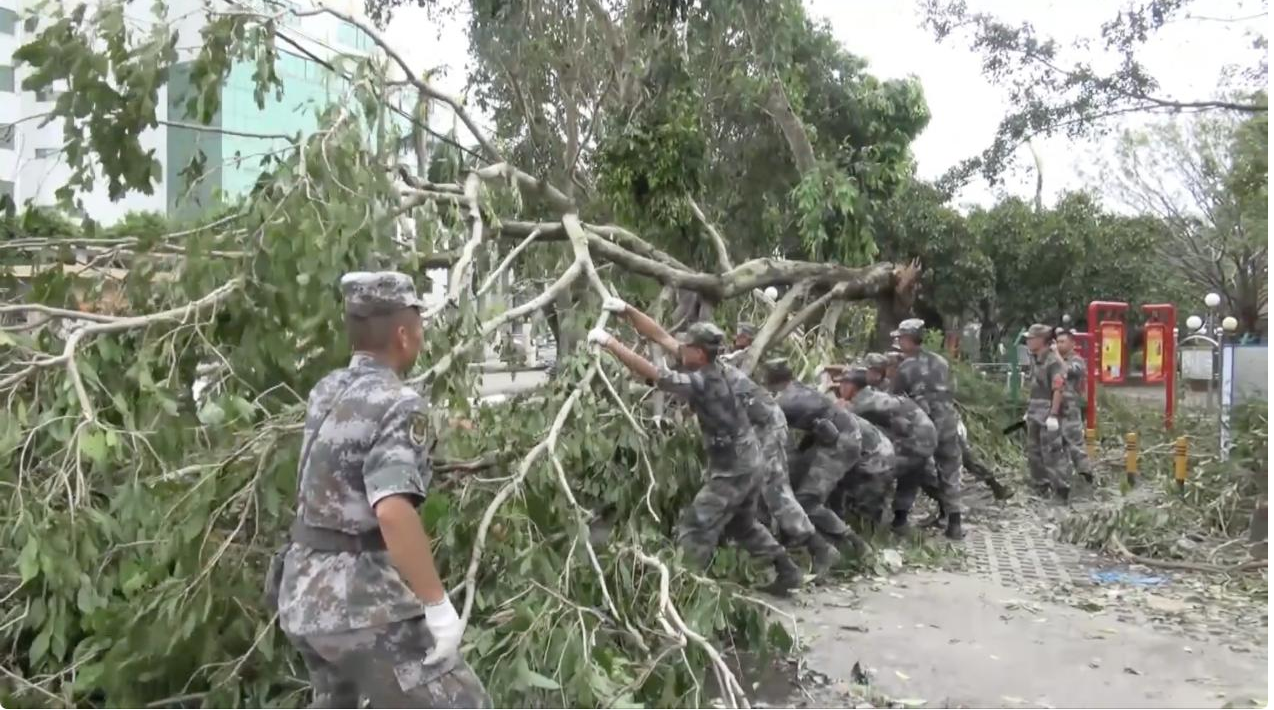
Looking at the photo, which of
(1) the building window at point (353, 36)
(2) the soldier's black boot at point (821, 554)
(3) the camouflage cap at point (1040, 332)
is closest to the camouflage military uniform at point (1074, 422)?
(3) the camouflage cap at point (1040, 332)

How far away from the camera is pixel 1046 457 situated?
8617 mm

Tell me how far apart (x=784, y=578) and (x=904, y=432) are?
1950mm

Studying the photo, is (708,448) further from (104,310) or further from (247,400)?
(104,310)

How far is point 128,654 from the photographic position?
3.15 m

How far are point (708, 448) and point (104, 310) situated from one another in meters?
2.69

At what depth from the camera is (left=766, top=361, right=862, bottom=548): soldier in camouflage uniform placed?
6.27 metres

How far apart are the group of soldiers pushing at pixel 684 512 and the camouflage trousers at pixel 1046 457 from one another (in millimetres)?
15

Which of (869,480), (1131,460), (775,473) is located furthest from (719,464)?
(1131,460)

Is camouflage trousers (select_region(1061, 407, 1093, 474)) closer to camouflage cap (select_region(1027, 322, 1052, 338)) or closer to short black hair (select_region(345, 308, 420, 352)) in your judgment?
camouflage cap (select_region(1027, 322, 1052, 338))

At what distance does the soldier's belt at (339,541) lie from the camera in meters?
2.59

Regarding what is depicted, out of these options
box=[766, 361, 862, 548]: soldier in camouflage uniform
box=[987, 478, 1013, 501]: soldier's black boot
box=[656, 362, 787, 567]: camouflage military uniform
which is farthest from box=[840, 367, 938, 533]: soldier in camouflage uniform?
box=[656, 362, 787, 567]: camouflage military uniform

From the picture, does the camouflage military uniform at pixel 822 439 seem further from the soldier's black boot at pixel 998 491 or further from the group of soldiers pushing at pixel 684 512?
the soldier's black boot at pixel 998 491

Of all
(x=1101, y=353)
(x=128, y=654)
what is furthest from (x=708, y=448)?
(x=1101, y=353)

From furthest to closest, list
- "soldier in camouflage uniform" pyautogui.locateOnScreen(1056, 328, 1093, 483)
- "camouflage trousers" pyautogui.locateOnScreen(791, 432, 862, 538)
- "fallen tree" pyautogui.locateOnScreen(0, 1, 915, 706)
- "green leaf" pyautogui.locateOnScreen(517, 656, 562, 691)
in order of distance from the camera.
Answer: "soldier in camouflage uniform" pyautogui.locateOnScreen(1056, 328, 1093, 483) < "camouflage trousers" pyautogui.locateOnScreen(791, 432, 862, 538) < "fallen tree" pyautogui.locateOnScreen(0, 1, 915, 706) < "green leaf" pyautogui.locateOnScreen(517, 656, 562, 691)
